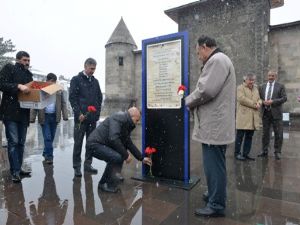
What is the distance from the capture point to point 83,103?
502 centimetres

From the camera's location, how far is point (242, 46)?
50.5ft

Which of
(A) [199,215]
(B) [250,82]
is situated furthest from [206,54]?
(B) [250,82]

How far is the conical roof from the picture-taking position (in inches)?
842

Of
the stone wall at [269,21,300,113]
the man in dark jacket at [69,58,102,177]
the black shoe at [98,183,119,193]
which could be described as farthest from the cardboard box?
the stone wall at [269,21,300,113]

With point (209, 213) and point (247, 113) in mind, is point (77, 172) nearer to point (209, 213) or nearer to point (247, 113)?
point (209, 213)

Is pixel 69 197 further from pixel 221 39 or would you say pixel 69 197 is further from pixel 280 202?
pixel 221 39

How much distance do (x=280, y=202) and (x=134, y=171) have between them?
8.29 ft

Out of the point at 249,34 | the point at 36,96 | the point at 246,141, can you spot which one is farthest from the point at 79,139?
the point at 249,34

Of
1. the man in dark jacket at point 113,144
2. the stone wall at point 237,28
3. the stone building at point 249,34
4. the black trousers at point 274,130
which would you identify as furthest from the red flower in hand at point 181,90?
the stone wall at point 237,28

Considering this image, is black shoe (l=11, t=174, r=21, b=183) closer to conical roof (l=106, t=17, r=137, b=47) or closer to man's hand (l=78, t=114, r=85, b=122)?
man's hand (l=78, t=114, r=85, b=122)

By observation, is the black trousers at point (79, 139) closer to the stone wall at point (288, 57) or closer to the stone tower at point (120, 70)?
the stone wall at point (288, 57)

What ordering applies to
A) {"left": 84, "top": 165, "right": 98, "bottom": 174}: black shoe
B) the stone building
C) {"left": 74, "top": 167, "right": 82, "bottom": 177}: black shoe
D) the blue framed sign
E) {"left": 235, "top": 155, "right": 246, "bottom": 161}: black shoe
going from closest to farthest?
the blue framed sign, {"left": 74, "top": 167, "right": 82, "bottom": 177}: black shoe, {"left": 84, "top": 165, "right": 98, "bottom": 174}: black shoe, {"left": 235, "top": 155, "right": 246, "bottom": 161}: black shoe, the stone building

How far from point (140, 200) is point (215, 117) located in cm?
150

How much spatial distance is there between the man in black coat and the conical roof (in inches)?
645
